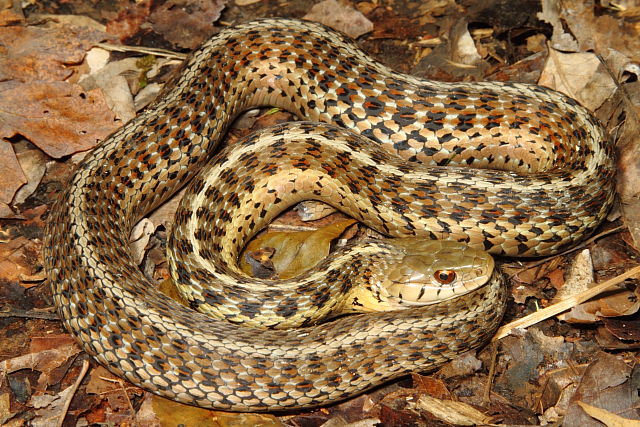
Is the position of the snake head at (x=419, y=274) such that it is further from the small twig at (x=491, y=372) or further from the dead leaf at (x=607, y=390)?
the dead leaf at (x=607, y=390)

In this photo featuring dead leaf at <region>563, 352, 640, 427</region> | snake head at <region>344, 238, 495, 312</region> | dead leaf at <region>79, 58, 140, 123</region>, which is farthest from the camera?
dead leaf at <region>79, 58, 140, 123</region>

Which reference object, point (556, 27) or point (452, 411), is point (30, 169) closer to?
point (452, 411)

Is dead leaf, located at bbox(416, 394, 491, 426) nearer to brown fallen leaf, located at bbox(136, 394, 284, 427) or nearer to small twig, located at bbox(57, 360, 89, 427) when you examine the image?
brown fallen leaf, located at bbox(136, 394, 284, 427)

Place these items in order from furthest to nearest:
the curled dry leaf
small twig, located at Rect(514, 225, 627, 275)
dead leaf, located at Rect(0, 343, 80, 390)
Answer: the curled dry leaf → small twig, located at Rect(514, 225, 627, 275) → dead leaf, located at Rect(0, 343, 80, 390)

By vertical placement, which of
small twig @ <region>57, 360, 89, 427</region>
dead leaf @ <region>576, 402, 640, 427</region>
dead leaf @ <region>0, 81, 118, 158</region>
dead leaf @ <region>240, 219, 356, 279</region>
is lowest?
small twig @ <region>57, 360, 89, 427</region>

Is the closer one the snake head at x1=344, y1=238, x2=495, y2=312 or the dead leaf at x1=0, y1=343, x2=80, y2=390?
the snake head at x1=344, y1=238, x2=495, y2=312

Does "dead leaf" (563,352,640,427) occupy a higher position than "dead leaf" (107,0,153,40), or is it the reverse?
"dead leaf" (107,0,153,40)

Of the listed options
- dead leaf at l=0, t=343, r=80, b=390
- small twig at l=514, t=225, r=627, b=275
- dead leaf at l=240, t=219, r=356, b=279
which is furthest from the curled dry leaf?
dead leaf at l=0, t=343, r=80, b=390
